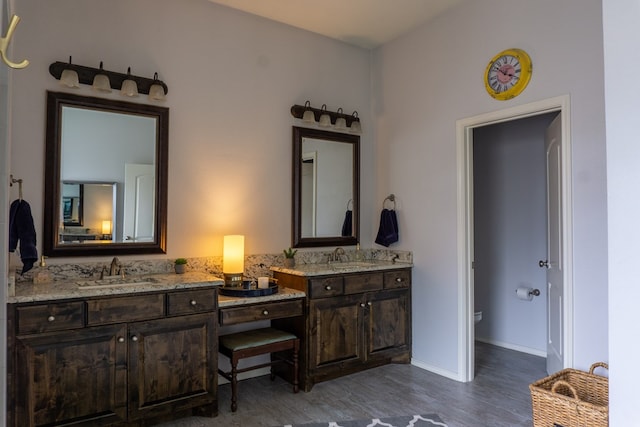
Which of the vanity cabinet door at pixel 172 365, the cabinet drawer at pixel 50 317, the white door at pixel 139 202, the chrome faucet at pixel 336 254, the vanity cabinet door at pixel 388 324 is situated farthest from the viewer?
the chrome faucet at pixel 336 254

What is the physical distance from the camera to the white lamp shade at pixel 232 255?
3.20 meters

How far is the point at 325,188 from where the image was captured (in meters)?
3.93

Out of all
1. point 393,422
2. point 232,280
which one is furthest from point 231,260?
point 393,422

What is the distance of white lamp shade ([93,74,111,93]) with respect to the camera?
2.79 metres

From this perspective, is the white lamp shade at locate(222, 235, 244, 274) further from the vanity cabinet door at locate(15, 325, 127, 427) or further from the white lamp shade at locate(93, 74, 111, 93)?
the white lamp shade at locate(93, 74, 111, 93)

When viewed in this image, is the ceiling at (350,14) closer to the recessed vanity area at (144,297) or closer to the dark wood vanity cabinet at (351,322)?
the recessed vanity area at (144,297)

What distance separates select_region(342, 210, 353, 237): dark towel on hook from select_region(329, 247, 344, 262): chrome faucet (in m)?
0.16

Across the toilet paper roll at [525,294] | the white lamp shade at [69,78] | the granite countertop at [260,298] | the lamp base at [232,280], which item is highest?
the white lamp shade at [69,78]

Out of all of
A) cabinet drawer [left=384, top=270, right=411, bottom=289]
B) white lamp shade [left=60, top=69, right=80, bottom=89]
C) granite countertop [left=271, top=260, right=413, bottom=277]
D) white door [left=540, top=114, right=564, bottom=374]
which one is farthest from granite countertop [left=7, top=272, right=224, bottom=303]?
white door [left=540, top=114, right=564, bottom=374]

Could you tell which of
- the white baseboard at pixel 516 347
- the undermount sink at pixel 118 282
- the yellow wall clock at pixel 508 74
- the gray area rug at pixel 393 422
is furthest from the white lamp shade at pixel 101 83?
the white baseboard at pixel 516 347

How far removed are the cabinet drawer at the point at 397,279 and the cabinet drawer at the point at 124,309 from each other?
188 cm

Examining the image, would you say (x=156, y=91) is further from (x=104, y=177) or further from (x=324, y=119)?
(x=324, y=119)

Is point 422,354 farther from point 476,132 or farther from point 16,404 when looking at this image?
point 16,404

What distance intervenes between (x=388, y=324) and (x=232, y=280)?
55.6 inches
